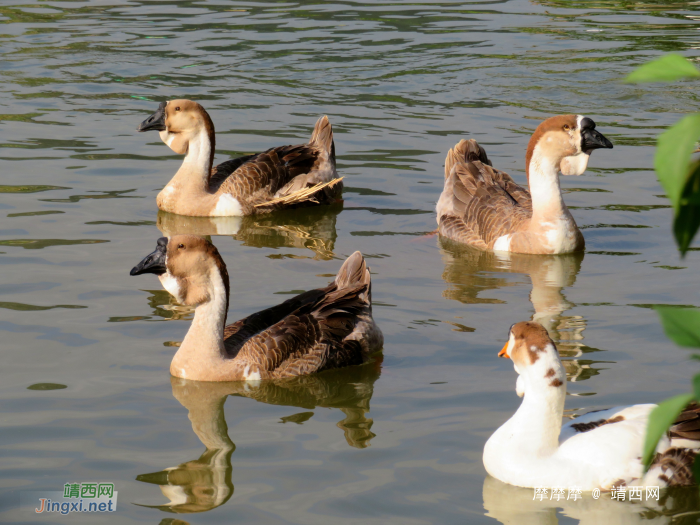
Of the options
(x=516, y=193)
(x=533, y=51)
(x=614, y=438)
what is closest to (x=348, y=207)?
(x=516, y=193)

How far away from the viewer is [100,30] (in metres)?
22.4

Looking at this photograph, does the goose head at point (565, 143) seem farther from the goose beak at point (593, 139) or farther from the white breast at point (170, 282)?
the white breast at point (170, 282)

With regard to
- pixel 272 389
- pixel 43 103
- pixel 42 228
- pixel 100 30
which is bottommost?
pixel 272 389

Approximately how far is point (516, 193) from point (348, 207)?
2.33 meters

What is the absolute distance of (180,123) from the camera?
12.6m

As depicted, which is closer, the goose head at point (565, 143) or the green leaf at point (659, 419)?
the green leaf at point (659, 419)

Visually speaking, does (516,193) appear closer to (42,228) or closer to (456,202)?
(456,202)

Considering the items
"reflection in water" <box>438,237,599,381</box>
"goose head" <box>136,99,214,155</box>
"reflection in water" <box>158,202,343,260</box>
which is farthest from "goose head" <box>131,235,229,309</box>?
"goose head" <box>136,99,214,155</box>

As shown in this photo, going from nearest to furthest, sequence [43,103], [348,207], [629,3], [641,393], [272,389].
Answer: [641,393] < [272,389] < [348,207] < [43,103] < [629,3]

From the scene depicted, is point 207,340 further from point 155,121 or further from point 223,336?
point 155,121

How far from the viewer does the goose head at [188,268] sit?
24.7ft

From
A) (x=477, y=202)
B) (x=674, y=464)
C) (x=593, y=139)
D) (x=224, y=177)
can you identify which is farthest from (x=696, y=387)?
(x=224, y=177)

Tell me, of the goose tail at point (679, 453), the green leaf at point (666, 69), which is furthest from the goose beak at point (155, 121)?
the green leaf at point (666, 69)

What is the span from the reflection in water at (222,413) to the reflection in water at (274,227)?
3.52 m
